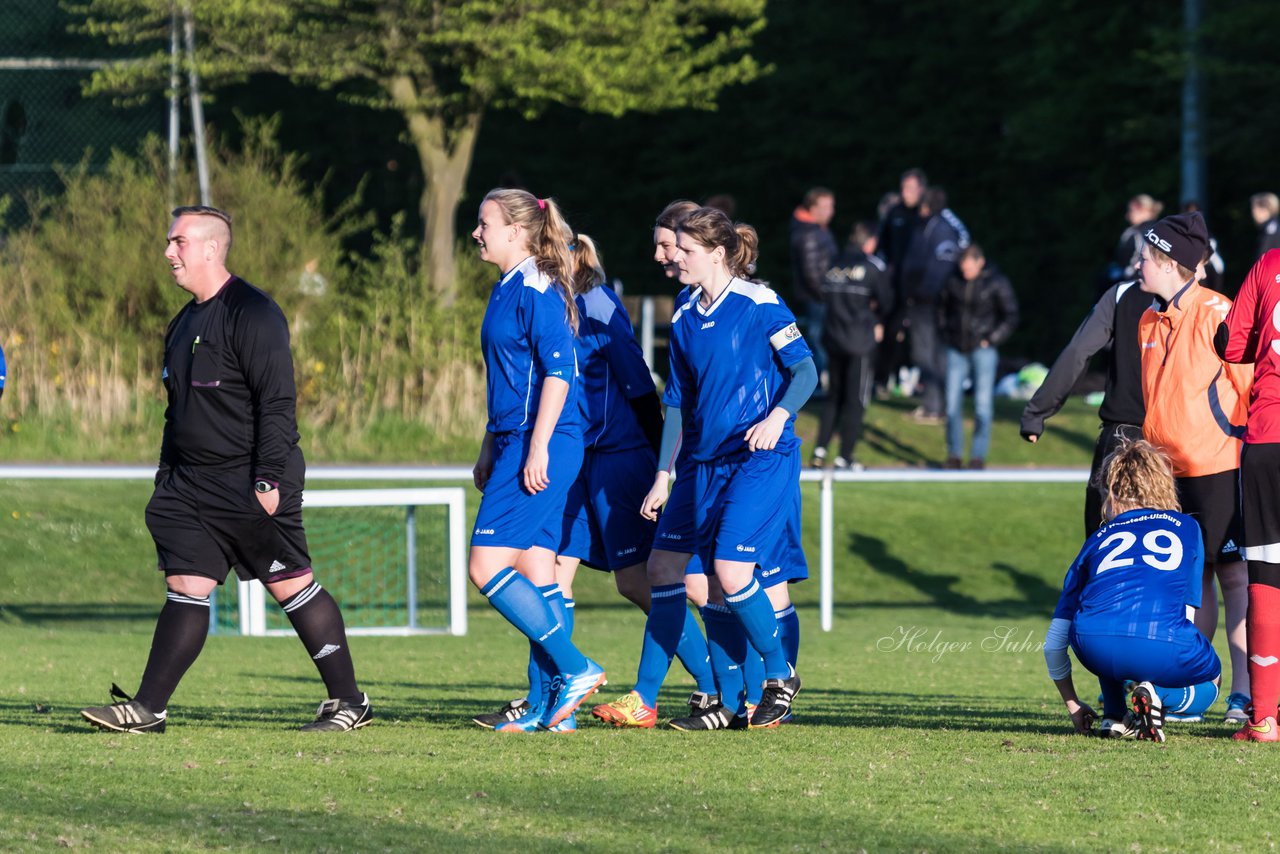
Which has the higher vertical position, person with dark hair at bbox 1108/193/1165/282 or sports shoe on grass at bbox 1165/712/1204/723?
person with dark hair at bbox 1108/193/1165/282

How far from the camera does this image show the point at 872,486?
15516mm

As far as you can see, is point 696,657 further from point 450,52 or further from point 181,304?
point 450,52

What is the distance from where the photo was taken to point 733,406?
22.1ft

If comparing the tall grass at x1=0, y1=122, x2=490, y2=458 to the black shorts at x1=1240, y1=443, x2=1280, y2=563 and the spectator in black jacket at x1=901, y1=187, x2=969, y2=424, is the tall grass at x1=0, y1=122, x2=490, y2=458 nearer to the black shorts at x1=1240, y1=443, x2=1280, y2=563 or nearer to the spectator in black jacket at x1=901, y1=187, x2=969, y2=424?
the spectator in black jacket at x1=901, y1=187, x2=969, y2=424

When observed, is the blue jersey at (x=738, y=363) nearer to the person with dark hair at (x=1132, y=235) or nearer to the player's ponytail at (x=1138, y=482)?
the player's ponytail at (x=1138, y=482)

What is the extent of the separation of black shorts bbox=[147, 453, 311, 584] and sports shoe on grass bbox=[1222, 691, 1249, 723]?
3.57 metres

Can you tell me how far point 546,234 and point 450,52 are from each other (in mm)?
16830

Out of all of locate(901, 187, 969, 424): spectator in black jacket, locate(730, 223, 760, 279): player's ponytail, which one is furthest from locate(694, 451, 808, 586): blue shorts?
locate(901, 187, 969, 424): spectator in black jacket

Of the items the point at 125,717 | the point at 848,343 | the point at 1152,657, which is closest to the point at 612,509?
the point at 125,717

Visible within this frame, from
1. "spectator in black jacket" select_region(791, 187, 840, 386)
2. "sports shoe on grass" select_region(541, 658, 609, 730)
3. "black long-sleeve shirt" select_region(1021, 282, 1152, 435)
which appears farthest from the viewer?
"spectator in black jacket" select_region(791, 187, 840, 386)

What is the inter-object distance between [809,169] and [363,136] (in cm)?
811

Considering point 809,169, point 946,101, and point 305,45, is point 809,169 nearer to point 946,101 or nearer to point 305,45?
point 946,101

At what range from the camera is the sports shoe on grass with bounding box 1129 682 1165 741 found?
258 inches

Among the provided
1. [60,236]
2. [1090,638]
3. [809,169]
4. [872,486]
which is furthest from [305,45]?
[1090,638]
